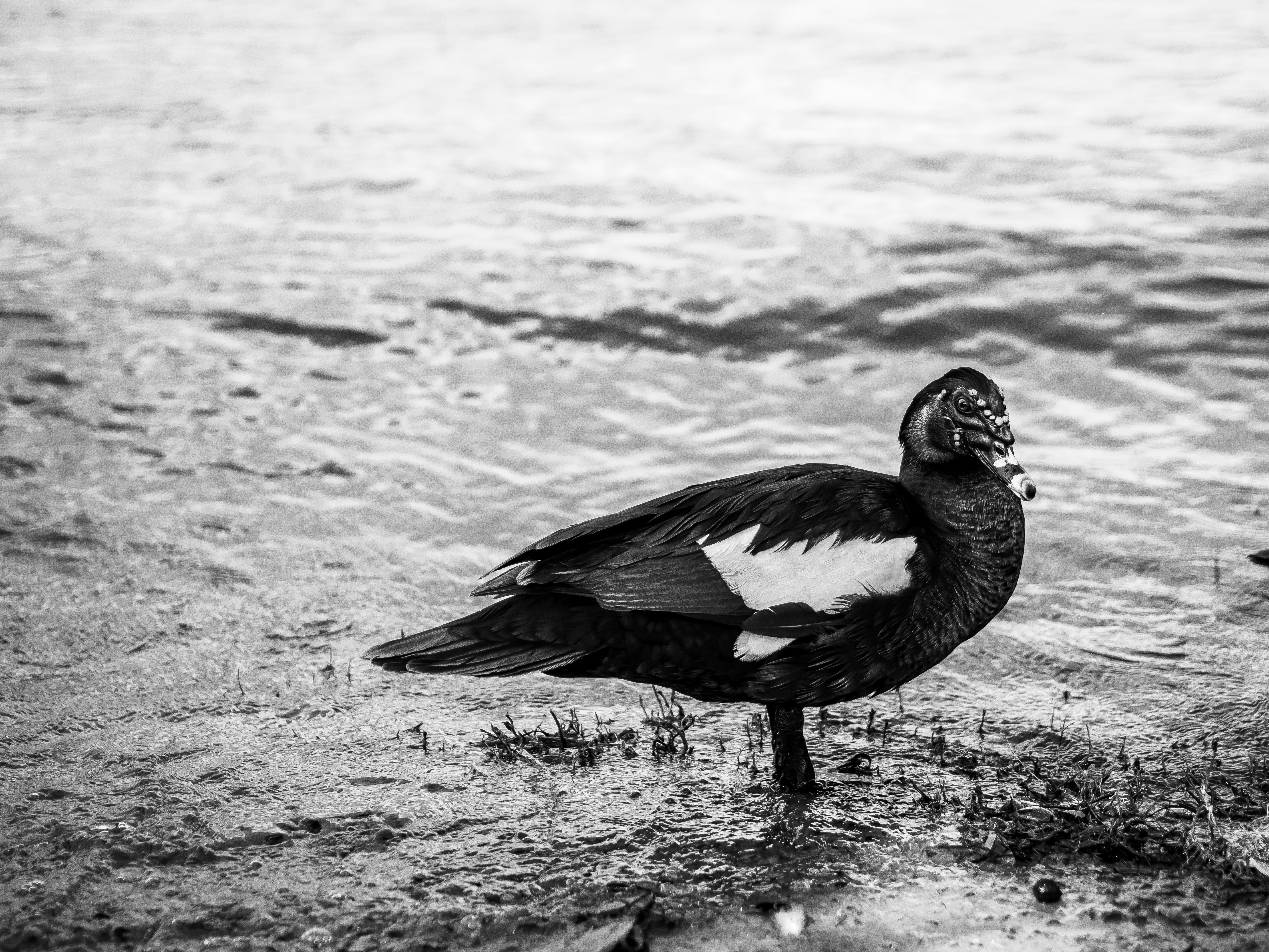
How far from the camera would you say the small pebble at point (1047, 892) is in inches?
146

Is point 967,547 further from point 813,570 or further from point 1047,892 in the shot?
point 1047,892

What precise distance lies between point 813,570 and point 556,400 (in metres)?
4.83

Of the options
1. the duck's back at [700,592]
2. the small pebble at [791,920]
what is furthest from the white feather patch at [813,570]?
the small pebble at [791,920]

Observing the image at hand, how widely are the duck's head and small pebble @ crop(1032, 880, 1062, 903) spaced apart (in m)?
1.20

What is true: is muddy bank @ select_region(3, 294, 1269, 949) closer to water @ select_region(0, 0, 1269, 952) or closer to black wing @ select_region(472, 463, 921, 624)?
water @ select_region(0, 0, 1269, 952)

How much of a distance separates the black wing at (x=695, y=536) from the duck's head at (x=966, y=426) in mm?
197

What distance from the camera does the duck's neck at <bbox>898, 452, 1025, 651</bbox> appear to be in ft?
14.2

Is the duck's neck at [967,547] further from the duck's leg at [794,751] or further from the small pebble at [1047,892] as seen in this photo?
the small pebble at [1047,892]

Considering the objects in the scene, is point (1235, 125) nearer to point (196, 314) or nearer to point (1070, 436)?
point (1070, 436)

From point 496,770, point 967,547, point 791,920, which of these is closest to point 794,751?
point 791,920

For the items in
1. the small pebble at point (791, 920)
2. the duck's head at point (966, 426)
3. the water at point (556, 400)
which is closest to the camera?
the small pebble at point (791, 920)

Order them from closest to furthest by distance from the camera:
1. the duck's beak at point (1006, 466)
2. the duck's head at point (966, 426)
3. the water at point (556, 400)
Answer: the water at point (556, 400)
the duck's beak at point (1006, 466)
the duck's head at point (966, 426)

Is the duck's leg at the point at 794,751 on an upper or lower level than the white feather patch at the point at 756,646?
lower

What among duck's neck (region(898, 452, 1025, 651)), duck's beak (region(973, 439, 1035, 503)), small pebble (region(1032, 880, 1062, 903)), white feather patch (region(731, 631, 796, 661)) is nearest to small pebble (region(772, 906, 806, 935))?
small pebble (region(1032, 880, 1062, 903))
